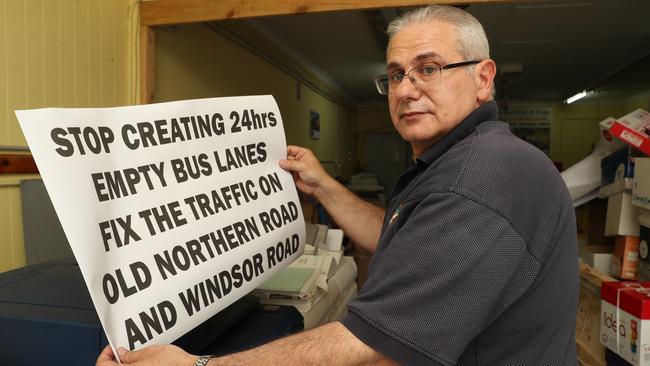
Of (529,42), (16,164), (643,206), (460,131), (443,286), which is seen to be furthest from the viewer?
(529,42)

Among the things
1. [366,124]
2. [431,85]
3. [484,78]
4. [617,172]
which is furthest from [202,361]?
[366,124]

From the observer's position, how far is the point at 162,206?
2.71 ft

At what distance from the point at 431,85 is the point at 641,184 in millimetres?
1502

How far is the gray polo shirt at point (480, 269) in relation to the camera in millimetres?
646

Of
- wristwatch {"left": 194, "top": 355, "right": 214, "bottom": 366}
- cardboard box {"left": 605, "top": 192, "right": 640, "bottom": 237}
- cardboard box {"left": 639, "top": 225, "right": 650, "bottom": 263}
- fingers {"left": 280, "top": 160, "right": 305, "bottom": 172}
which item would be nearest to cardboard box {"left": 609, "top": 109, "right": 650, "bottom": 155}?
cardboard box {"left": 605, "top": 192, "right": 640, "bottom": 237}

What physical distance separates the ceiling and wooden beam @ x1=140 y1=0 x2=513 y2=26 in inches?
41.3

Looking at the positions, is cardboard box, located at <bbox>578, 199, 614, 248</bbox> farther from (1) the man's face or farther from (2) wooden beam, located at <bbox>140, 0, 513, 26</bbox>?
(1) the man's face

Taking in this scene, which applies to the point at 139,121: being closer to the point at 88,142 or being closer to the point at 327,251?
the point at 88,142

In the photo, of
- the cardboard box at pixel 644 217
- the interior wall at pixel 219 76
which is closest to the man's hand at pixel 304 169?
the interior wall at pixel 219 76

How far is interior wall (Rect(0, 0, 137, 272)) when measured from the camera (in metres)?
1.54

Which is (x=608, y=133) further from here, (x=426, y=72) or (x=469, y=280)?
(x=469, y=280)

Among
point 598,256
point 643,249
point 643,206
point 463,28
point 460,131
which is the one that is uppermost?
point 463,28

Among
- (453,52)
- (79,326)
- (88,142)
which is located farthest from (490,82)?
(79,326)

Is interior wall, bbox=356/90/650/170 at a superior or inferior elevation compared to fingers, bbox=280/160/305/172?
superior
